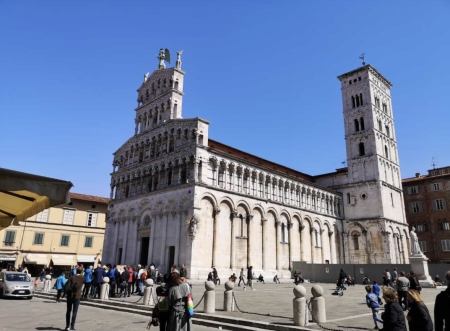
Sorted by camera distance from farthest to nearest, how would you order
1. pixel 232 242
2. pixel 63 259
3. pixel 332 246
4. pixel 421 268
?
pixel 332 246 < pixel 63 259 < pixel 232 242 < pixel 421 268

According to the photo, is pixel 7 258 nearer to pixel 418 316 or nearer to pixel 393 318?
pixel 393 318

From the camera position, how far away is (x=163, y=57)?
126 ft

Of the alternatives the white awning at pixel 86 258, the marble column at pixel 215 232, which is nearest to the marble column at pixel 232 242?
the marble column at pixel 215 232

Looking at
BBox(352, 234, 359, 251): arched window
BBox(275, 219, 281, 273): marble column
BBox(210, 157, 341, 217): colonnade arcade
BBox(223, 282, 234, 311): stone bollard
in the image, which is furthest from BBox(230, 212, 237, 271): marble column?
BBox(352, 234, 359, 251): arched window

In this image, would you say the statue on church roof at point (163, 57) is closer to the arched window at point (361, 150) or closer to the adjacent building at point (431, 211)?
the arched window at point (361, 150)

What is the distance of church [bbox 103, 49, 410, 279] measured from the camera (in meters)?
29.0

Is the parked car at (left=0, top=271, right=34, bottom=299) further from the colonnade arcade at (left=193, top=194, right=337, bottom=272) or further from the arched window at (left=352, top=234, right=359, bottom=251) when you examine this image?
the arched window at (left=352, top=234, right=359, bottom=251)

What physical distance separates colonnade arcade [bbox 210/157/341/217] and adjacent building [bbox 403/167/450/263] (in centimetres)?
1368

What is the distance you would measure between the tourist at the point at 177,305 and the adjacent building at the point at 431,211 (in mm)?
51142

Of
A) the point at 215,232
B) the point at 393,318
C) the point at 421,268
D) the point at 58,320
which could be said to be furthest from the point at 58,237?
the point at 393,318

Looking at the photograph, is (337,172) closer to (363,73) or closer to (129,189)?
(363,73)

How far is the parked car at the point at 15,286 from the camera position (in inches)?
684

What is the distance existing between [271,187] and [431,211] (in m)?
29.0

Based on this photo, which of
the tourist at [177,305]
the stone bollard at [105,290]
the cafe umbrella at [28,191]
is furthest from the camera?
the stone bollard at [105,290]
